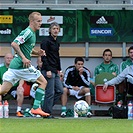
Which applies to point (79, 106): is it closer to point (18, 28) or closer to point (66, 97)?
point (66, 97)

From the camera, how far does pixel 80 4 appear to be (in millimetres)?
14852

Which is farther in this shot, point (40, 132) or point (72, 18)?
point (72, 18)

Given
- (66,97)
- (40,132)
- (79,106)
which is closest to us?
(40,132)

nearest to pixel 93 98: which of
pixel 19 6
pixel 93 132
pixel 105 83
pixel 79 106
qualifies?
pixel 105 83

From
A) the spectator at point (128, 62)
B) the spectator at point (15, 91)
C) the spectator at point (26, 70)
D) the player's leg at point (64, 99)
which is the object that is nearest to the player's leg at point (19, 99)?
the spectator at point (15, 91)

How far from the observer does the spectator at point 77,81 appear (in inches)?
560

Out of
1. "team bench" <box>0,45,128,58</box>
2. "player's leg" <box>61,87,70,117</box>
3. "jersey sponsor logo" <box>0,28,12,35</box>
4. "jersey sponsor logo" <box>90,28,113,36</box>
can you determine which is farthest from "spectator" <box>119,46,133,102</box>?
"jersey sponsor logo" <box>0,28,12,35</box>

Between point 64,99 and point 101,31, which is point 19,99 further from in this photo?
point 101,31

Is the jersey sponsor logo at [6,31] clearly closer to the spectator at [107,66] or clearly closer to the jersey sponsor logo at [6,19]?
the jersey sponsor logo at [6,19]

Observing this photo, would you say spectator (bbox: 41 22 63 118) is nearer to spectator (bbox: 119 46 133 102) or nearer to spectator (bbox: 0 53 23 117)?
spectator (bbox: 0 53 23 117)

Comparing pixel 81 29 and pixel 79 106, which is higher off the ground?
pixel 81 29

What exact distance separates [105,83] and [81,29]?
1460 mm

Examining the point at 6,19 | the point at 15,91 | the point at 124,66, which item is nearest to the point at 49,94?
the point at 15,91

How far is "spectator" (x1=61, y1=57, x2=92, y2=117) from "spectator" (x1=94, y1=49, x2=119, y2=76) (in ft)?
1.24
